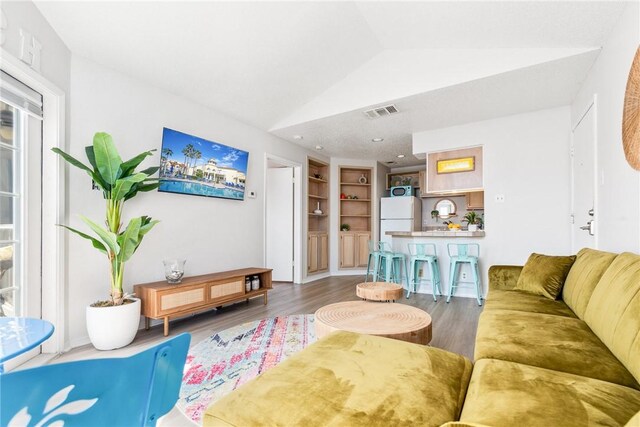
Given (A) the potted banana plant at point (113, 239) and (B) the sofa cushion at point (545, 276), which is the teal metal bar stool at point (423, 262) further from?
(A) the potted banana plant at point (113, 239)

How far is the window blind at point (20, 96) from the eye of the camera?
6.74ft

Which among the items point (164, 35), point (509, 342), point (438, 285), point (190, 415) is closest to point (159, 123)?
point (164, 35)

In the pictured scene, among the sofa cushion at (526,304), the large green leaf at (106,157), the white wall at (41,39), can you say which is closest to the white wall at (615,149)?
the sofa cushion at (526,304)

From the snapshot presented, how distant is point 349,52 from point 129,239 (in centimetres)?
297

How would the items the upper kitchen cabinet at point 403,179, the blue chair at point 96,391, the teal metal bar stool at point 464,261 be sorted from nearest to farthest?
1. the blue chair at point 96,391
2. the teal metal bar stool at point 464,261
3. the upper kitchen cabinet at point 403,179

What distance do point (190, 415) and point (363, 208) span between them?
5.87m

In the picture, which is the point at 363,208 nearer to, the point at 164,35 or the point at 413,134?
the point at 413,134

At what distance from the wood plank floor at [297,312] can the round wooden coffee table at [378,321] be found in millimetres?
721

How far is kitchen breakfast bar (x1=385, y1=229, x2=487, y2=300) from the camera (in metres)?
4.39

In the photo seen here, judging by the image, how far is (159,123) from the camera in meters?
3.37

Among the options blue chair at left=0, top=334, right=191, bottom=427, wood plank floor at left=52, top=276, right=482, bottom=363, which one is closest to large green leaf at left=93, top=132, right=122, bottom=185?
wood plank floor at left=52, top=276, right=482, bottom=363

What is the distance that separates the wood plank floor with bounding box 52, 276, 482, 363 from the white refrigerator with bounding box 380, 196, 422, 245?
6.03 feet

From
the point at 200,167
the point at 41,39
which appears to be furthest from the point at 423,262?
the point at 41,39

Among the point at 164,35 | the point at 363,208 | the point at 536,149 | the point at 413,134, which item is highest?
the point at 164,35
